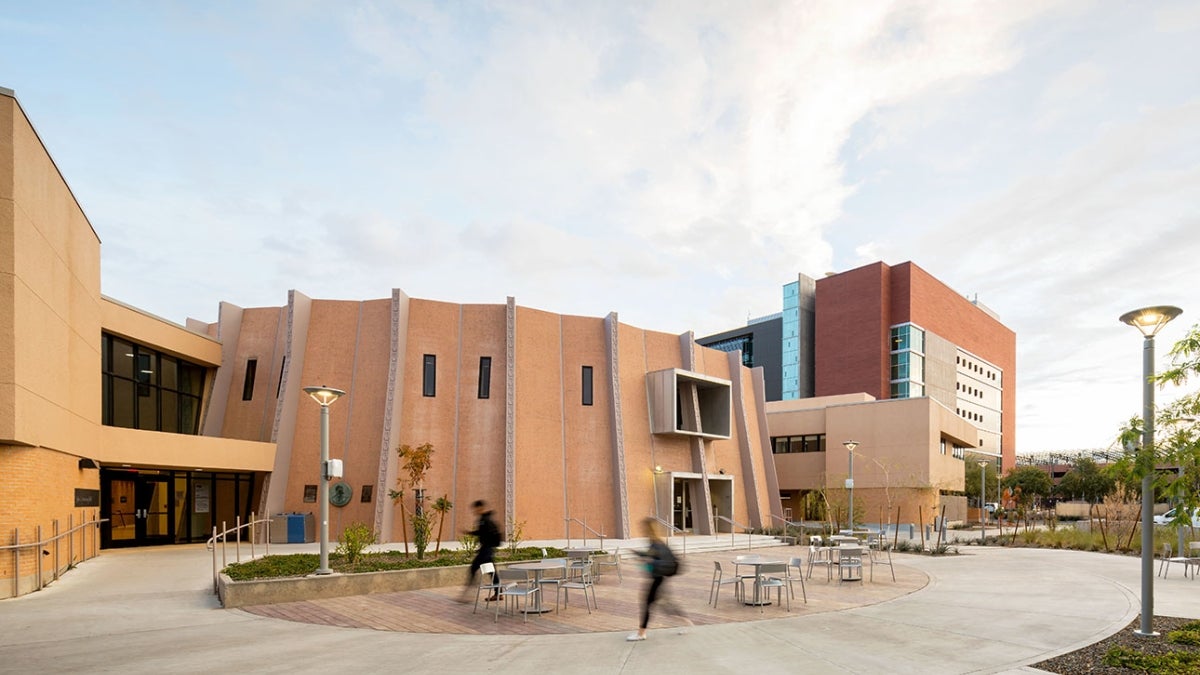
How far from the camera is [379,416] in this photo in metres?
25.0

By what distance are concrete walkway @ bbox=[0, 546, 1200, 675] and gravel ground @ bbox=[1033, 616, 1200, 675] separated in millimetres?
224

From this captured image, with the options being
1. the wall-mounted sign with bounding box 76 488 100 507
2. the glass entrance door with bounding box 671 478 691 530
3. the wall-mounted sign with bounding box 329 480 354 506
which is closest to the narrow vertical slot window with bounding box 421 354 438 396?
the wall-mounted sign with bounding box 329 480 354 506

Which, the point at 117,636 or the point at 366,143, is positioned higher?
the point at 366,143

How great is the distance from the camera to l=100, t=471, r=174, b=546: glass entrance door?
21484 mm

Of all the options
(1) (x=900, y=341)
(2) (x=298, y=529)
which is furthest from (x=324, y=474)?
(1) (x=900, y=341)

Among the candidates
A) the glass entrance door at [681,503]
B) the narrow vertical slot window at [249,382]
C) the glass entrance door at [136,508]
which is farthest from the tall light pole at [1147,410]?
the narrow vertical slot window at [249,382]

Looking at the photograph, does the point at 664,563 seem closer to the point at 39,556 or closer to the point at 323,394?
the point at 323,394

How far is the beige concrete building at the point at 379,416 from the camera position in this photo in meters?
19.6

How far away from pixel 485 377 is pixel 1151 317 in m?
21.2

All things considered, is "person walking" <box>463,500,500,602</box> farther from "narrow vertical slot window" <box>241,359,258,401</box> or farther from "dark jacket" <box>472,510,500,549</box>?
"narrow vertical slot window" <box>241,359,258,401</box>

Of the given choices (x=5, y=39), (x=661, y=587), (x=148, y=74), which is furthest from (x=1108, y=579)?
(x=5, y=39)

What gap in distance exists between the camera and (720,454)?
105 ft

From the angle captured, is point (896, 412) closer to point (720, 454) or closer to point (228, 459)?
point (720, 454)

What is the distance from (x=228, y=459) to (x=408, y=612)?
44.5 ft
